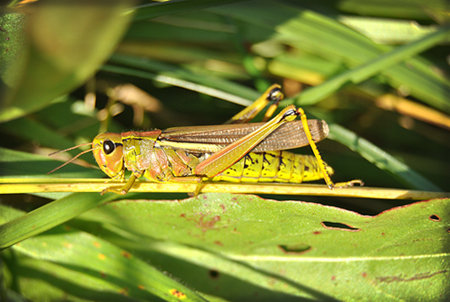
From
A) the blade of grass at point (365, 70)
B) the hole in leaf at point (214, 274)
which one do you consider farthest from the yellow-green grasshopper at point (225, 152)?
the hole in leaf at point (214, 274)

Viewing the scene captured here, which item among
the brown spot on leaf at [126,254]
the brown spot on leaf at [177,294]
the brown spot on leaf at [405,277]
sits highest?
the brown spot on leaf at [126,254]

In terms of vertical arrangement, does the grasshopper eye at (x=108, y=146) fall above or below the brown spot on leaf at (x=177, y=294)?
above

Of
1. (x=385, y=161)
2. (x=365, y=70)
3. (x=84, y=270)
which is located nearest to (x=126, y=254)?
(x=84, y=270)

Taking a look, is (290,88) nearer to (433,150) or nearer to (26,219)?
(433,150)

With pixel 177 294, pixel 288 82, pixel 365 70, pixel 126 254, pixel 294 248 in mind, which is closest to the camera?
pixel 177 294

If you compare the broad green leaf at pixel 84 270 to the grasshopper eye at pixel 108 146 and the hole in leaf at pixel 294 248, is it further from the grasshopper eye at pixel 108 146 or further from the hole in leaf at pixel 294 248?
the hole in leaf at pixel 294 248

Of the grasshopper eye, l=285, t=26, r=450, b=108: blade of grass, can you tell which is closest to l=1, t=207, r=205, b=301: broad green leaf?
the grasshopper eye

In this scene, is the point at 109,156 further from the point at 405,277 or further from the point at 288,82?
the point at 288,82

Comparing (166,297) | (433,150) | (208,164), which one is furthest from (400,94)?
(166,297)
